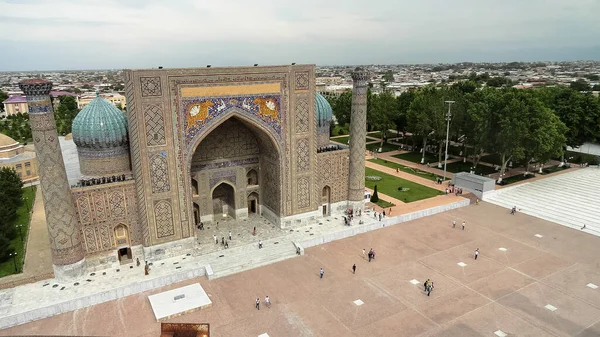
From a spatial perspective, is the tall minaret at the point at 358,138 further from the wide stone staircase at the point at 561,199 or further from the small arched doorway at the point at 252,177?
the wide stone staircase at the point at 561,199

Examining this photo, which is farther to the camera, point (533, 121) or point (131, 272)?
point (533, 121)

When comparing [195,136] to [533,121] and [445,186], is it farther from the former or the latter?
[533,121]

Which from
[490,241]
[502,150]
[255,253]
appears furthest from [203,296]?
[502,150]

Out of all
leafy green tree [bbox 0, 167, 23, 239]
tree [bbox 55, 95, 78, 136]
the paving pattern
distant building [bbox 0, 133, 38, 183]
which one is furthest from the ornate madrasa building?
tree [bbox 55, 95, 78, 136]

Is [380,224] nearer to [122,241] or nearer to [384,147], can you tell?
[122,241]

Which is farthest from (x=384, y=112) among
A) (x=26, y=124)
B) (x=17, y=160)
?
(x=26, y=124)

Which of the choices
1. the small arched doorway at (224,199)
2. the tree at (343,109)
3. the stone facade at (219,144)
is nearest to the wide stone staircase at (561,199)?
the stone facade at (219,144)
